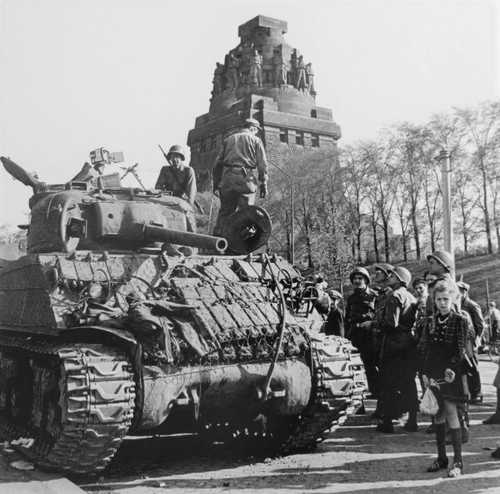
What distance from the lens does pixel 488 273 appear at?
31969 millimetres

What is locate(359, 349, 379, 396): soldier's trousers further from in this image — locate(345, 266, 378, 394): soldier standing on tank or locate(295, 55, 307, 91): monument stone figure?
locate(295, 55, 307, 91): monument stone figure

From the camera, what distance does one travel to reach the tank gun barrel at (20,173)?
9398 mm

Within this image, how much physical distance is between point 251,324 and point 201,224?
28702 mm

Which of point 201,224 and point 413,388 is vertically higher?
point 201,224

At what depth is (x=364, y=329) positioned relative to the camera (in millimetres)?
9586

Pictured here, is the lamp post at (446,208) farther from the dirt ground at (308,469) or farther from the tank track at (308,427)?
the tank track at (308,427)

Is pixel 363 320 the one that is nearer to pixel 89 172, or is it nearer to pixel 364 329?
pixel 364 329

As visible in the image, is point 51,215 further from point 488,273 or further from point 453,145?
point 453,145

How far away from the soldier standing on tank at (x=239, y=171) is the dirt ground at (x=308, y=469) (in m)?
3.47

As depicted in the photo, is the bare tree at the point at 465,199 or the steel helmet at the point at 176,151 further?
the bare tree at the point at 465,199

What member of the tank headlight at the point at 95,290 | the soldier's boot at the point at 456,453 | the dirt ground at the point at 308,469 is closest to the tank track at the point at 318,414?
the dirt ground at the point at 308,469

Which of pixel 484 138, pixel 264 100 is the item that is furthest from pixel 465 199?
pixel 264 100

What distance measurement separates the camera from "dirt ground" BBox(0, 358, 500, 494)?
19.9 feet

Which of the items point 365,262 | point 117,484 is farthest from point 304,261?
point 117,484
